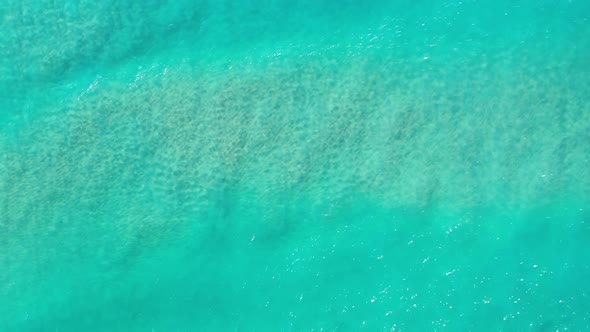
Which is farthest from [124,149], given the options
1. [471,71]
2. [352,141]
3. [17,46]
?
[471,71]

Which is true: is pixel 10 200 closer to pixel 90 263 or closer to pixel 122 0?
pixel 90 263

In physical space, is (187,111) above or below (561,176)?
above

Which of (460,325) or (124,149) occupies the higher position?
(124,149)

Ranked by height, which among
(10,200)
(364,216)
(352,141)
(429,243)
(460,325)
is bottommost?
(460,325)

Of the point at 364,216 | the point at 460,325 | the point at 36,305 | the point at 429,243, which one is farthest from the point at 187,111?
the point at 460,325

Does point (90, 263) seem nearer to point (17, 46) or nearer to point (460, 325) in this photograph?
point (17, 46)

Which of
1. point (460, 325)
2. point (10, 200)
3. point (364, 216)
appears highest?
point (10, 200)
